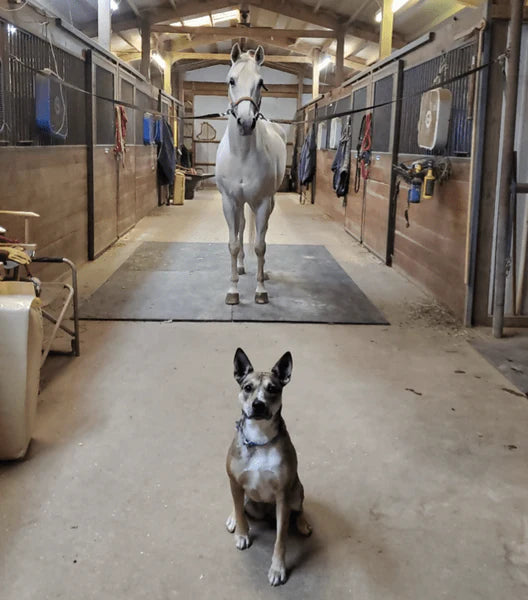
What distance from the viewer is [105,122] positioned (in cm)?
649

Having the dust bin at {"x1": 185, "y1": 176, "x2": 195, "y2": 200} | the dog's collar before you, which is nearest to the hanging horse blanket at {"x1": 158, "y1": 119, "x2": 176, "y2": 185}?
the dust bin at {"x1": 185, "y1": 176, "x2": 195, "y2": 200}

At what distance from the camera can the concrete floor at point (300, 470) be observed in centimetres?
168

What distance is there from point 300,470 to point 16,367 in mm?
1068

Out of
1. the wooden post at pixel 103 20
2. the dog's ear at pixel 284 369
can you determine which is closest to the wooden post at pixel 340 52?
the wooden post at pixel 103 20

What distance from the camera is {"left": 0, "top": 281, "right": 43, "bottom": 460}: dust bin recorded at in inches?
85.4

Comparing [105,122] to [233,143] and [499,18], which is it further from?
[499,18]

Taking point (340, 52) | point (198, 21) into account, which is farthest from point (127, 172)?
point (198, 21)

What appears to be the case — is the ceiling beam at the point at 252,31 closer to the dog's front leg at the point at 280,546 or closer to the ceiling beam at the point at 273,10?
the ceiling beam at the point at 273,10

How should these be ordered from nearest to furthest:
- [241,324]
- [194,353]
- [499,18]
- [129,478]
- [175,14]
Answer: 1. [129,478]
2. [194,353]
3. [499,18]
4. [241,324]
5. [175,14]

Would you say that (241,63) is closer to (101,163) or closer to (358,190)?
(101,163)

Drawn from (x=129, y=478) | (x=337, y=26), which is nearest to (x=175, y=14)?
(x=337, y=26)

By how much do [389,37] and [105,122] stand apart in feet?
12.6

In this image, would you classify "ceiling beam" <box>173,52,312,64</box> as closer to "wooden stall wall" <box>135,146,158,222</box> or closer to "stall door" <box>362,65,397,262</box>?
"wooden stall wall" <box>135,146,158,222</box>

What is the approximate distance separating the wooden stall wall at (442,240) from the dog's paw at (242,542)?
2805mm
